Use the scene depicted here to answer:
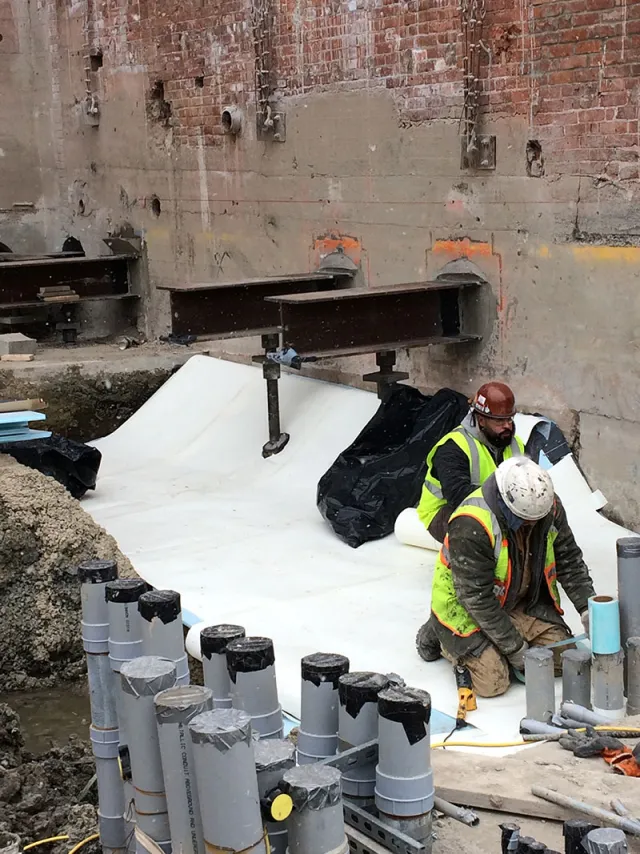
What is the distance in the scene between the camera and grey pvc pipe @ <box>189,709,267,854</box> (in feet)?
10.2

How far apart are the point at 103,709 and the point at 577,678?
84.5 inches

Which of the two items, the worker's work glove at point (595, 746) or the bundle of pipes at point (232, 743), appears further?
the worker's work glove at point (595, 746)

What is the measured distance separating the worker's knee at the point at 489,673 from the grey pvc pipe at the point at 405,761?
194 centimetres

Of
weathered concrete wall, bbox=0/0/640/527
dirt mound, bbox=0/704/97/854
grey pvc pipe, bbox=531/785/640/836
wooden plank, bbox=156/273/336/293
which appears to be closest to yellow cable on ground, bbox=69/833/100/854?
dirt mound, bbox=0/704/97/854

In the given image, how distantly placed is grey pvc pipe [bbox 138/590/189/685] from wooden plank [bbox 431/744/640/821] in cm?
110

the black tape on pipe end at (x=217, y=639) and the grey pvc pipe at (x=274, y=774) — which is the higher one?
the black tape on pipe end at (x=217, y=639)

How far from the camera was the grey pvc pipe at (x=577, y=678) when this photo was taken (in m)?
5.15

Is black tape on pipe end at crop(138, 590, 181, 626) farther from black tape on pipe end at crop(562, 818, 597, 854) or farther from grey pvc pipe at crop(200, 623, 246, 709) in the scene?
black tape on pipe end at crop(562, 818, 597, 854)

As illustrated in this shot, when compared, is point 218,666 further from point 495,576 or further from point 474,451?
point 474,451

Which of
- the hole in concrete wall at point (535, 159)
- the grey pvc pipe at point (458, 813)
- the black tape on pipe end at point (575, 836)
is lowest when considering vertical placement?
the grey pvc pipe at point (458, 813)

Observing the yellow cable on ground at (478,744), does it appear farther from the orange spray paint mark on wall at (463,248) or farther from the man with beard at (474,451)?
the orange spray paint mark on wall at (463,248)

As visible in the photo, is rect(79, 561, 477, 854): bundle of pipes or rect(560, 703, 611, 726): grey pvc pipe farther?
rect(560, 703, 611, 726): grey pvc pipe

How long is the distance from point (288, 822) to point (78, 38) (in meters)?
12.7

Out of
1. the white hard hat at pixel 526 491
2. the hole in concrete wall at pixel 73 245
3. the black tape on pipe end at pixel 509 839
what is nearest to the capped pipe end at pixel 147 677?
the black tape on pipe end at pixel 509 839
